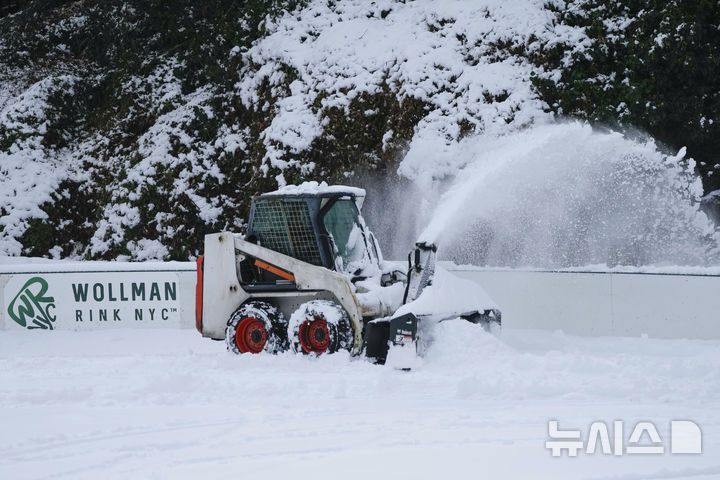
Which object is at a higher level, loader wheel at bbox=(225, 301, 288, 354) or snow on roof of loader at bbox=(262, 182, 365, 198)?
snow on roof of loader at bbox=(262, 182, 365, 198)

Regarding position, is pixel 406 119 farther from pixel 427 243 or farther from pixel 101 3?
pixel 101 3

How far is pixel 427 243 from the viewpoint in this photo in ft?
28.0

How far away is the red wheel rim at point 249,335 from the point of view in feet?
30.1

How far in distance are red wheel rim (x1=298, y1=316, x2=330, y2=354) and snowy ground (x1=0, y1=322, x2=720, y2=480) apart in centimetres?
22

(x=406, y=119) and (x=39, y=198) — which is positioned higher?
(x=406, y=119)

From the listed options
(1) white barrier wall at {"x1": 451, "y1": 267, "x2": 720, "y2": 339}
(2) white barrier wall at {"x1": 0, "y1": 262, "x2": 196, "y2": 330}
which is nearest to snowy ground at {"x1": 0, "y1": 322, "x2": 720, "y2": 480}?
(1) white barrier wall at {"x1": 451, "y1": 267, "x2": 720, "y2": 339}

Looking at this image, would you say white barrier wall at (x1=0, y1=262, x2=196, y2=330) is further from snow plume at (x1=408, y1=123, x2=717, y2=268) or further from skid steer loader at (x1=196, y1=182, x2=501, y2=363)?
snow plume at (x1=408, y1=123, x2=717, y2=268)

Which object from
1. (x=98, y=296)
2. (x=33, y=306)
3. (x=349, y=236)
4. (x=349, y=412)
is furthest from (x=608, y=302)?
(x=33, y=306)

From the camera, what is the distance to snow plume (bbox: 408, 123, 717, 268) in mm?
13773

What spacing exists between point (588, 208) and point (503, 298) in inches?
151

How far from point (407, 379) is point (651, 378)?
210 cm

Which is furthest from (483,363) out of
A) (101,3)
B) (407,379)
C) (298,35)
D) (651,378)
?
(101,3)

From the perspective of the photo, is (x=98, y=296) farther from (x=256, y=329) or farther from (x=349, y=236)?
(x=349, y=236)

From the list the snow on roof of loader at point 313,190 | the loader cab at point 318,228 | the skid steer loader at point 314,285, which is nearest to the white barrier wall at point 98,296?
the skid steer loader at point 314,285
